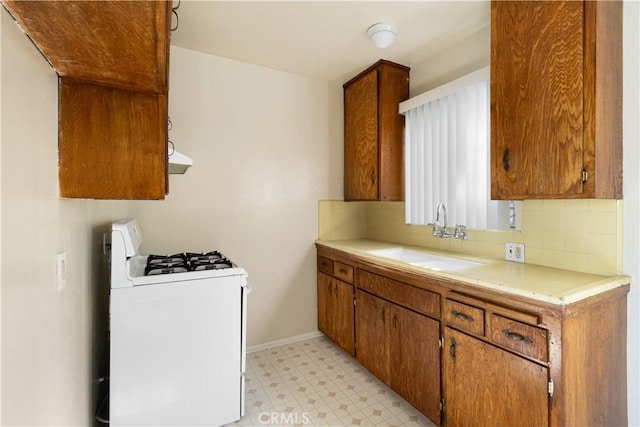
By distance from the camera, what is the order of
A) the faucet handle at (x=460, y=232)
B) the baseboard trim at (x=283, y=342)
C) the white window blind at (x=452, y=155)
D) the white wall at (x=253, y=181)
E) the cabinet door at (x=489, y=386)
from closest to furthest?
1. the cabinet door at (x=489, y=386)
2. the white window blind at (x=452, y=155)
3. the faucet handle at (x=460, y=232)
4. the white wall at (x=253, y=181)
5. the baseboard trim at (x=283, y=342)

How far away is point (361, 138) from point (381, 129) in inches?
10.0

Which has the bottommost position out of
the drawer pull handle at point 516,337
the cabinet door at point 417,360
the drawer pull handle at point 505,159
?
the cabinet door at point 417,360

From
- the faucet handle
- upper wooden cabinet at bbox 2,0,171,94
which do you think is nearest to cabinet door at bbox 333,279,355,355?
the faucet handle

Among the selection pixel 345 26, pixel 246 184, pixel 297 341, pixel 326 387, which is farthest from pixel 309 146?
pixel 326 387

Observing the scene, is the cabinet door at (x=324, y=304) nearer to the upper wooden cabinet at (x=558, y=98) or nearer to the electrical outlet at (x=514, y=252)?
the electrical outlet at (x=514, y=252)

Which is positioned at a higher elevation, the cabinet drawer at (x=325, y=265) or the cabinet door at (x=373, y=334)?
the cabinet drawer at (x=325, y=265)

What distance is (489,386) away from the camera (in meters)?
1.48

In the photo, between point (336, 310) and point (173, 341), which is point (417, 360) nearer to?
point (336, 310)

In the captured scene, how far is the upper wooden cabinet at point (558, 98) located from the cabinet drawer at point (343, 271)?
49.5 inches

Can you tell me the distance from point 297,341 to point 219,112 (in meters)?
2.17

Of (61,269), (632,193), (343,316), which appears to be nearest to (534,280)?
(632,193)

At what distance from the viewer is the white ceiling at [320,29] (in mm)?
1898

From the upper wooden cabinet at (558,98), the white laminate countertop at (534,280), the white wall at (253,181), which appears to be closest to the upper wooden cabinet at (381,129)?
the white wall at (253,181)

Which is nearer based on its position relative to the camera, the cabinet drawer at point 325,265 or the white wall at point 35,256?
the white wall at point 35,256
